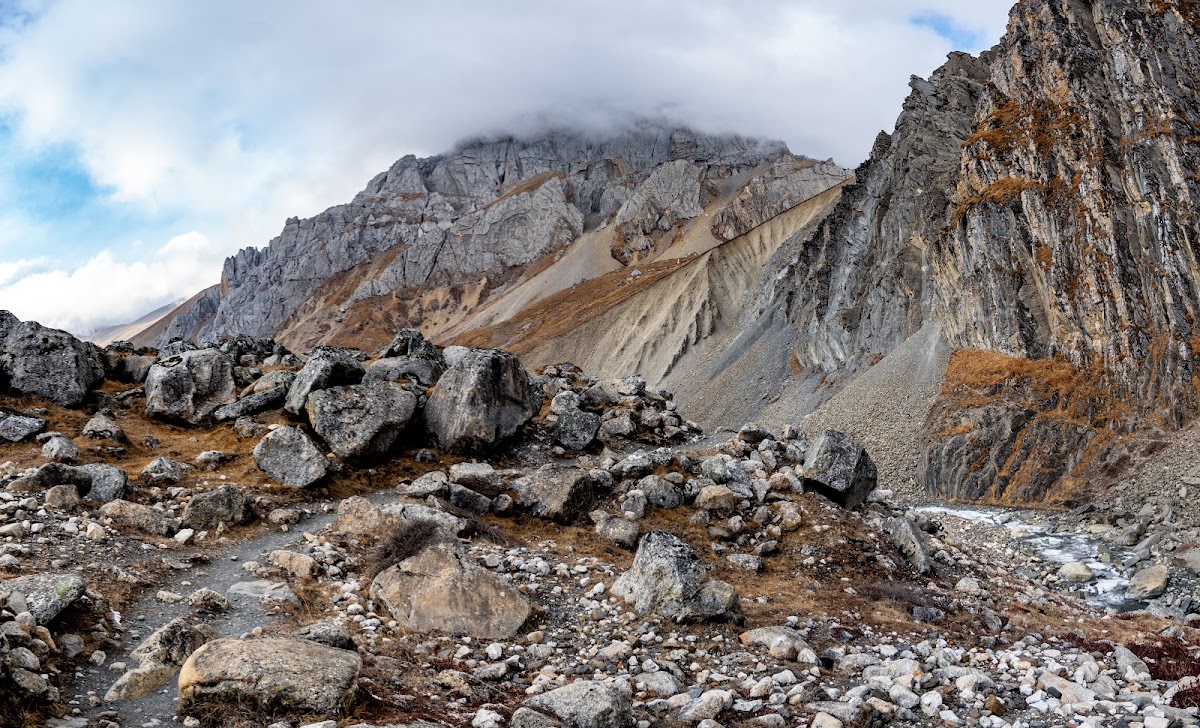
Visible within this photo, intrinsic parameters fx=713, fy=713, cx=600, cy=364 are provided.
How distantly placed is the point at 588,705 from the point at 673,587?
4.84 m

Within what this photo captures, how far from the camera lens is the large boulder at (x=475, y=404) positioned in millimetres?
25172

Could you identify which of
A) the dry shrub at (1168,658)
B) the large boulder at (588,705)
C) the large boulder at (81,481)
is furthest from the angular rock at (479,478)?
the dry shrub at (1168,658)

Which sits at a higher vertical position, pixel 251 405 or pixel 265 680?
pixel 251 405

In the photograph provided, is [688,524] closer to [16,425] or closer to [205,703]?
[205,703]

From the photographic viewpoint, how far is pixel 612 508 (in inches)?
821

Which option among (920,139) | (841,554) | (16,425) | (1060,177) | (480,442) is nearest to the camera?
(841,554)

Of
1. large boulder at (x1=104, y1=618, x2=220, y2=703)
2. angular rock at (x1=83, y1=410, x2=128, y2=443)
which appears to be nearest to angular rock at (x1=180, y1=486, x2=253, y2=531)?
large boulder at (x1=104, y1=618, x2=220, y2=703)

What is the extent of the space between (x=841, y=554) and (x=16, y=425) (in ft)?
82.7

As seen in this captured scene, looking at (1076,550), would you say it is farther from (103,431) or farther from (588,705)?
(103,431)

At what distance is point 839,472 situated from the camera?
2266cm

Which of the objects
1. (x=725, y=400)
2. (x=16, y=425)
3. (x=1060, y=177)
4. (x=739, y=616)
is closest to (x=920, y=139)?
(x=1060, y=177)

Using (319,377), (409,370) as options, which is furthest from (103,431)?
(409,370)

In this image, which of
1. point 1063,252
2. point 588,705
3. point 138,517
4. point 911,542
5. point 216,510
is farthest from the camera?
point 1063,252

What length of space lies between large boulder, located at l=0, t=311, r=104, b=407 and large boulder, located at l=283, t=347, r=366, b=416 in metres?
8.69
